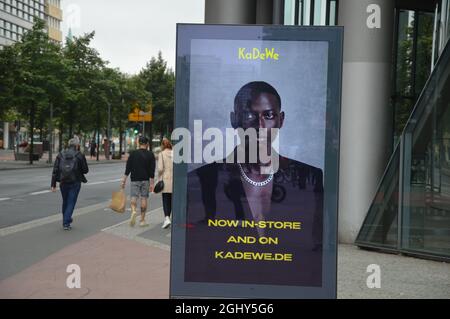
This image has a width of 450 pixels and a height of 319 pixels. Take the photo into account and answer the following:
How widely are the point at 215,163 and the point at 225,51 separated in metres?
0.77

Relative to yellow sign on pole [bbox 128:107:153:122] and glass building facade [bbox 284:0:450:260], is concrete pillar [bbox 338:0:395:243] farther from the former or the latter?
yellow sign on pole [bbox 128:107:153:122]

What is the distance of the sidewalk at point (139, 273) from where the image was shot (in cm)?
626

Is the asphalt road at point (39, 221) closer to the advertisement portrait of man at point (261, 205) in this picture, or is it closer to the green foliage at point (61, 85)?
the advertisement portrait of man at point (261, 205)

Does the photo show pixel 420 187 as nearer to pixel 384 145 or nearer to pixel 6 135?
pixel 384 145

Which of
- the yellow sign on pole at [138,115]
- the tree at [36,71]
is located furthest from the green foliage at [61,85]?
the yellow sign on pole at [138,115]

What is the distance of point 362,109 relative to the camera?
1070 cm

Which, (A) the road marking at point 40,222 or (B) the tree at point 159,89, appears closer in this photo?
(A) the road marking at point 40,222

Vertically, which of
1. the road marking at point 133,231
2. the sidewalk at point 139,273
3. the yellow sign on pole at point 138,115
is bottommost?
the road marking at point 133,231

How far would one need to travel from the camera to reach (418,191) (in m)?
9.34

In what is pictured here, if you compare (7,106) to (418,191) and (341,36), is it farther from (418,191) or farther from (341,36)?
(341,36)

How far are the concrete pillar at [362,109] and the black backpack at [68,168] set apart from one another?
4960 millimetres

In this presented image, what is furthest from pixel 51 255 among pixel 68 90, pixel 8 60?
pixel 68 90

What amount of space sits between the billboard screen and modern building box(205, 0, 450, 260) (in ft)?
16.9
